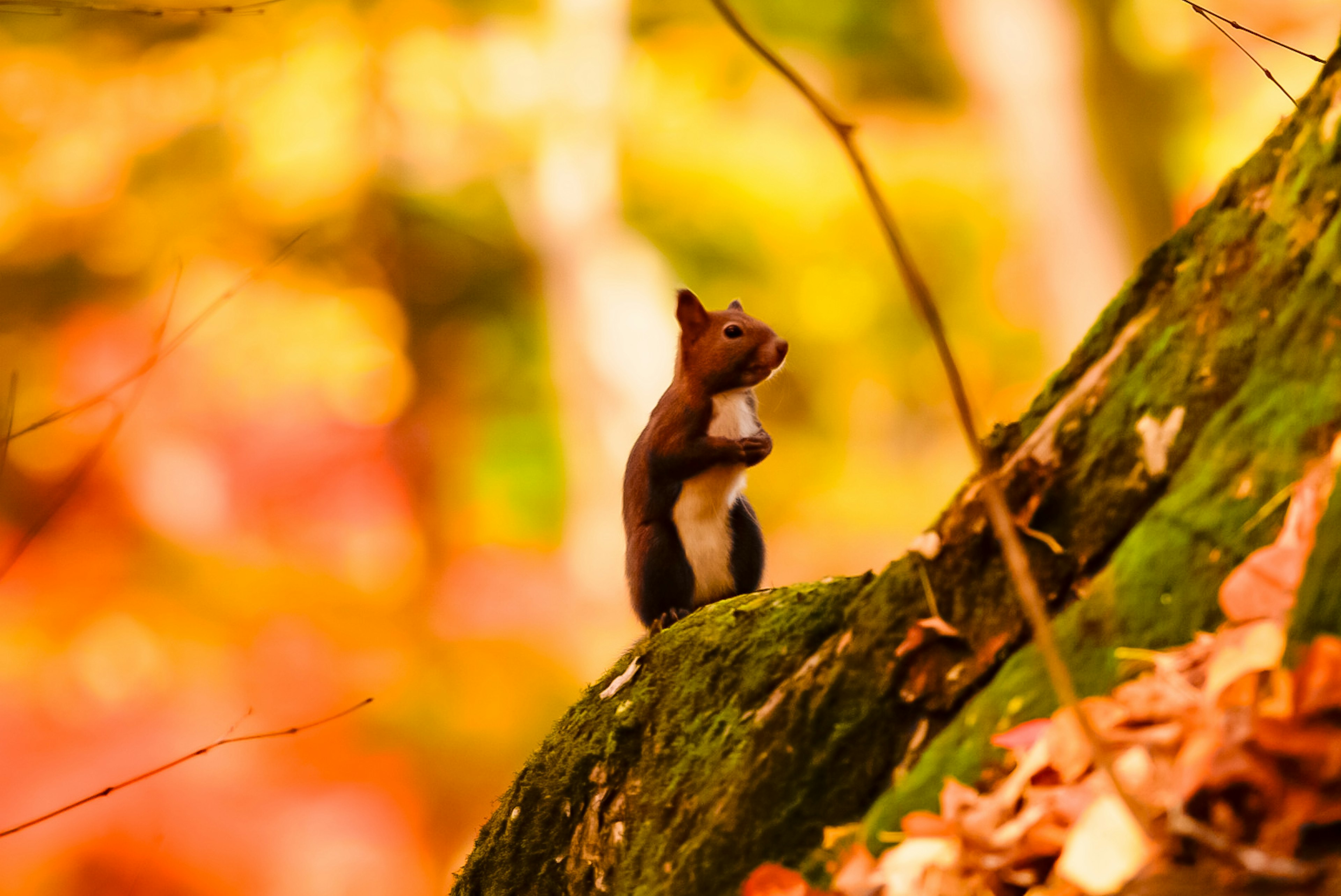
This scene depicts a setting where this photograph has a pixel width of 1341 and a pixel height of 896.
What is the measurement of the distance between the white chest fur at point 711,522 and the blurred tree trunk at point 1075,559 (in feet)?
2.93

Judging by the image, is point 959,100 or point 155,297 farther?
point 959,100

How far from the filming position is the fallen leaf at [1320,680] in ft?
3.14

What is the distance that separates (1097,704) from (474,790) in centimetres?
679

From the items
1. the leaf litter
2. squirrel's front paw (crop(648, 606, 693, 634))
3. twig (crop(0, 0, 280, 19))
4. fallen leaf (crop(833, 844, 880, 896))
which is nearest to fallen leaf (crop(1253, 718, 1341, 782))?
the leaf litter

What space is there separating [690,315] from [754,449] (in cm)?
42

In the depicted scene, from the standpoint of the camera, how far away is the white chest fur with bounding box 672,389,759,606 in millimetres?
2654

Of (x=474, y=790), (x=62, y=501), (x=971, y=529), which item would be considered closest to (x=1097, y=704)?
(x=971, y=529)

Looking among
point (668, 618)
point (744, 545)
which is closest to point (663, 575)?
point (668, 618)

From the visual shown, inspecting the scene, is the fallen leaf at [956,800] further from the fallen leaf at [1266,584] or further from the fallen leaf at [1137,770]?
the fallen leaf at [1266,584]

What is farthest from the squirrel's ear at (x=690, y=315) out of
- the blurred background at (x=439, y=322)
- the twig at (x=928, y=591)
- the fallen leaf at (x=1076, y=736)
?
the blurred background at (x=439, y=322)

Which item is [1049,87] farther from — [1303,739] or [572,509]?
[1303,739]

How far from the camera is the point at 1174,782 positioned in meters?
1.00

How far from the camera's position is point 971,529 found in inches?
57.6

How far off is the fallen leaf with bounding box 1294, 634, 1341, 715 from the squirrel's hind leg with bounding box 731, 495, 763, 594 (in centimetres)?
175
